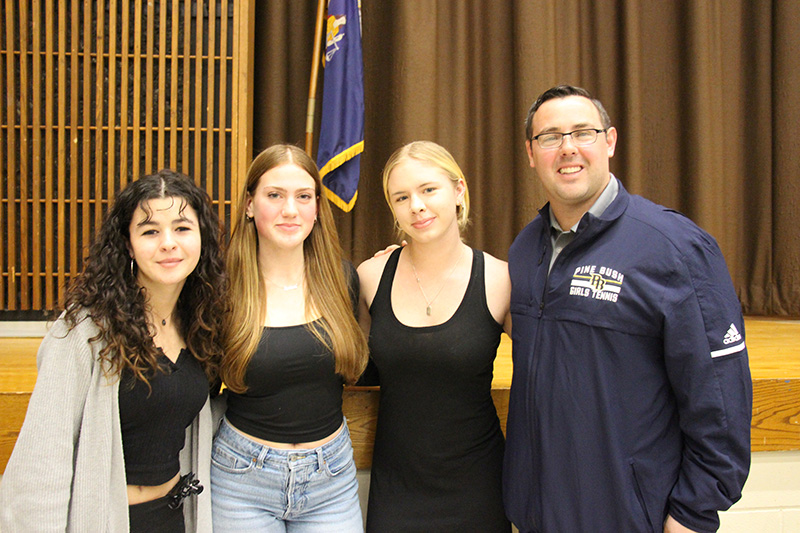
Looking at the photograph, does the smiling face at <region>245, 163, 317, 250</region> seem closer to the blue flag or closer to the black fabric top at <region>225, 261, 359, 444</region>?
the black fabric top at <region>225, 261, 359, 444</region>

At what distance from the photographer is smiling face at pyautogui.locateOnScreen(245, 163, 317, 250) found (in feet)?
5.30

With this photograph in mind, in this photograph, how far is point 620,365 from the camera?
4.32 ft

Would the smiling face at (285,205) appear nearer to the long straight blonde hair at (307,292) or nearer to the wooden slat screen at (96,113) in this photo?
the long straight blonde hair at (307,292)

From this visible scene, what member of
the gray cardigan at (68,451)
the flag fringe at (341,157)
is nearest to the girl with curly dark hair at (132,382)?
the gray cardigan at (68,451)

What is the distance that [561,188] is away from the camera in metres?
1.46

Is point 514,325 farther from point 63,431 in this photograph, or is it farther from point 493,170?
point 493,170

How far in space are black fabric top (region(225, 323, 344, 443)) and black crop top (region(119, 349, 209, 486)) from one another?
0.16 m

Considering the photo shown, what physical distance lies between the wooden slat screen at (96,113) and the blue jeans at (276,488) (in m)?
1.73

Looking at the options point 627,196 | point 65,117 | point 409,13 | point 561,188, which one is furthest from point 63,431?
point 409,13

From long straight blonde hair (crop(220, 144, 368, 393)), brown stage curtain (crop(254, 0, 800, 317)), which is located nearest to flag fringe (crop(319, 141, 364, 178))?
brown stage curtain (crop(254, 0, 800, 317))

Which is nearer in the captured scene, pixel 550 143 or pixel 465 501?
Result: pixel 550 143

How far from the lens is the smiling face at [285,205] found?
1.62 metres

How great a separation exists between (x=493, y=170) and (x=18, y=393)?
293 centimetres

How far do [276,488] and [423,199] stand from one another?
2.93 feet
